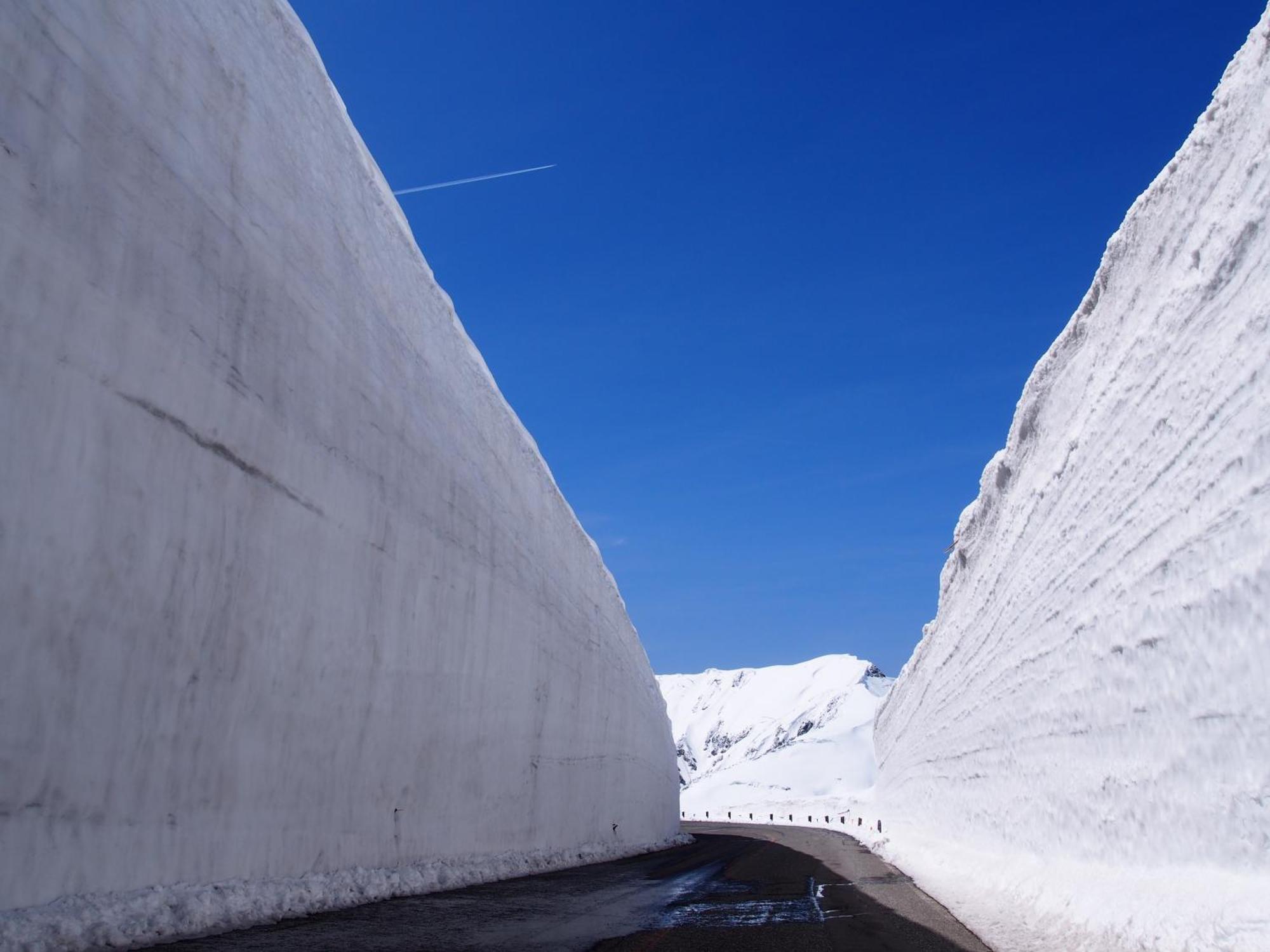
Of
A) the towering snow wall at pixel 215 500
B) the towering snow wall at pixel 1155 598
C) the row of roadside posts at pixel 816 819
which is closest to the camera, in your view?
the towering snow wall at pixel 215 500

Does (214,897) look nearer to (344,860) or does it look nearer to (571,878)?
(344,860)

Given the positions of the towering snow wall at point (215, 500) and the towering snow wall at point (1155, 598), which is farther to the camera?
the towering snow wall at point (1155, 598)

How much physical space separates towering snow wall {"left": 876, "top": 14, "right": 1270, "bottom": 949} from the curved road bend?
2.90 ft

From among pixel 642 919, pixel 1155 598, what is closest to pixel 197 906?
pixel 642 919

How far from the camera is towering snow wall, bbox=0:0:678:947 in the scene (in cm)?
612

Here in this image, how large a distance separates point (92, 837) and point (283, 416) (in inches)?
154

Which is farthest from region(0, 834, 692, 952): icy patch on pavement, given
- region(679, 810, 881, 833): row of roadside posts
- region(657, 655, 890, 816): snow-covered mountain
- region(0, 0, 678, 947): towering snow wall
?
region(657, 655, 890, 816): snow-covered mountain

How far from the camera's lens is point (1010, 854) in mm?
12664

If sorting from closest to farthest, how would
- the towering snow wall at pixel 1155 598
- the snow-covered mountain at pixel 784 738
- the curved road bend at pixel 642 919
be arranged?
the towering snow wall at pixel 1155 598, the curved road bend at pixel 642 919, the snow-covered mountain at pixel 784 738

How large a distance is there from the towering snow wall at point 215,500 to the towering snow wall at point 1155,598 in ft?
20.2

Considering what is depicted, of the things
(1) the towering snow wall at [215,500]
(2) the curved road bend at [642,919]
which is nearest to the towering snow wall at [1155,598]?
(2) the curved road bend at [642,919]

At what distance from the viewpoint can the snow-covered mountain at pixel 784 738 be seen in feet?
368

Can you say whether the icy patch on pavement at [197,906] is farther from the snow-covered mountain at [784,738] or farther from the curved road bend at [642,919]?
the snow-covered mountain at [784,738]

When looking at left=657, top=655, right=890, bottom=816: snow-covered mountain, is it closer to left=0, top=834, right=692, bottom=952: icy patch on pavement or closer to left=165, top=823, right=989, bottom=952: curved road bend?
left=165, top=823, right=989, bottom=952: curved road bend
